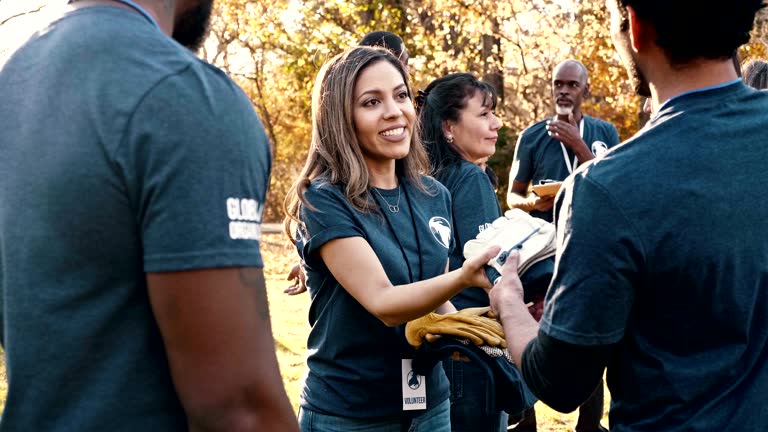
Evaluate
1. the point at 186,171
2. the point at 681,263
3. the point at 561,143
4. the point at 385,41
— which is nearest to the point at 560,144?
the point at 561,143

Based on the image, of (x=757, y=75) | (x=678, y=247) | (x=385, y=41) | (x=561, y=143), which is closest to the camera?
(x=678, y=247)

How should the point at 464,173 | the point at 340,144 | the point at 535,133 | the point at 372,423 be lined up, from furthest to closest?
the point at 535,133
the point at 464,173
the point at 340,144
the point at 372,423

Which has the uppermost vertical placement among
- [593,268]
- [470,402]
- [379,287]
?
[593,268]

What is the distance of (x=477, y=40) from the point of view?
18219 millimetres

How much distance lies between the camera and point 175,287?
4.42 feet

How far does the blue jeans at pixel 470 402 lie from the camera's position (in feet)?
11.0

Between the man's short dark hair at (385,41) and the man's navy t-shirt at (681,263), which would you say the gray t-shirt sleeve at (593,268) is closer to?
the man's navy t-shirt at (681,263)

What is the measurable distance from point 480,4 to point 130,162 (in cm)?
1645

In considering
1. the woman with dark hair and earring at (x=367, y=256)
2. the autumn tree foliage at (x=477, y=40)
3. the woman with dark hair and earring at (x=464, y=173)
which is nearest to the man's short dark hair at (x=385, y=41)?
the woman with dark hair and earring at (x=464, y=173)

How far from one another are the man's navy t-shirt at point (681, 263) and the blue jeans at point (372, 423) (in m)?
1.15

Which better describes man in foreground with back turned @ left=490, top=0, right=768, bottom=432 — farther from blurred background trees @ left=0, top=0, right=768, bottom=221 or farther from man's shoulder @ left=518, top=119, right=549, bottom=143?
blurred background trees @ left=0, top=0, right=768, bottom=221

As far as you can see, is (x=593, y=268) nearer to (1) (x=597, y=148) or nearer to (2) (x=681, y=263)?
(2) (x=681, y=263)

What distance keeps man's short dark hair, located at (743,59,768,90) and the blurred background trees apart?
11133mm

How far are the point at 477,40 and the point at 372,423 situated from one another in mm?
16222
